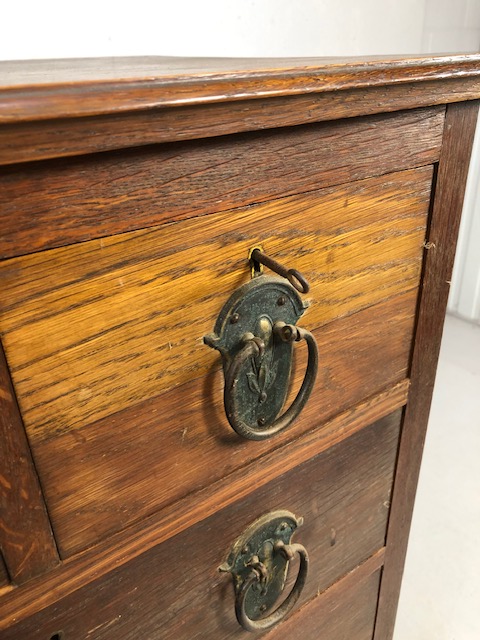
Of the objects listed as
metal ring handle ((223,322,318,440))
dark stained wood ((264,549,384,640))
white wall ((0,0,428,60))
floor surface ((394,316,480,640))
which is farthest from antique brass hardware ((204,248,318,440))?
floor surface ((394,316,480,640))

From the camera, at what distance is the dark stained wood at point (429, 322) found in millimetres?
510

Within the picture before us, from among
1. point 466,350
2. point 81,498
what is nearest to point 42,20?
point 81,498

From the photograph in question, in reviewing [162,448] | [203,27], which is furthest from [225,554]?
[203,27]

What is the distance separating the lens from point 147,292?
1.20 feet

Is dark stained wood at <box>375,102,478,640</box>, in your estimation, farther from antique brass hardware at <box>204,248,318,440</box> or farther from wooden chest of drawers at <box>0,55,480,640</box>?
antique brass hardware at <box>204,248,318,440</box>

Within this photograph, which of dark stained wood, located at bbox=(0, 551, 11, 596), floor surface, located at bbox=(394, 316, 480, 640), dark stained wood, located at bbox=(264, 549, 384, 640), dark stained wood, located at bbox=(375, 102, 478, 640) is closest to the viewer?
dark stained wood, located at bbox=(0, 551, 11, 596)

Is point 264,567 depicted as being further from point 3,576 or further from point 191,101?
point 191,101

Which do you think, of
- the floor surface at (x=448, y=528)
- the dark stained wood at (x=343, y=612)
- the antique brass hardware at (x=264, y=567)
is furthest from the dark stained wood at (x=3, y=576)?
the floor surface at (x=448, y=528)

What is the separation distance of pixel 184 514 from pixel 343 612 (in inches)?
15.5

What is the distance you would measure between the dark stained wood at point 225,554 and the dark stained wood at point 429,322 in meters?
0.03

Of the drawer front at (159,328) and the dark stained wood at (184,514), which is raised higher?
the drawer front at (159,328)

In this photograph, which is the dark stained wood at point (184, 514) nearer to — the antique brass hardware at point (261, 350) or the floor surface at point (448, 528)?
the antique brass hardware at point (261, 350)

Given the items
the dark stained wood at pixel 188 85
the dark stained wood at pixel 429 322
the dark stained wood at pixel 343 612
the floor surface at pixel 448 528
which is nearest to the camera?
the dark stained wood at pixel 188 85

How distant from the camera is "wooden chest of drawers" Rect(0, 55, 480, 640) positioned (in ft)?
1.05
